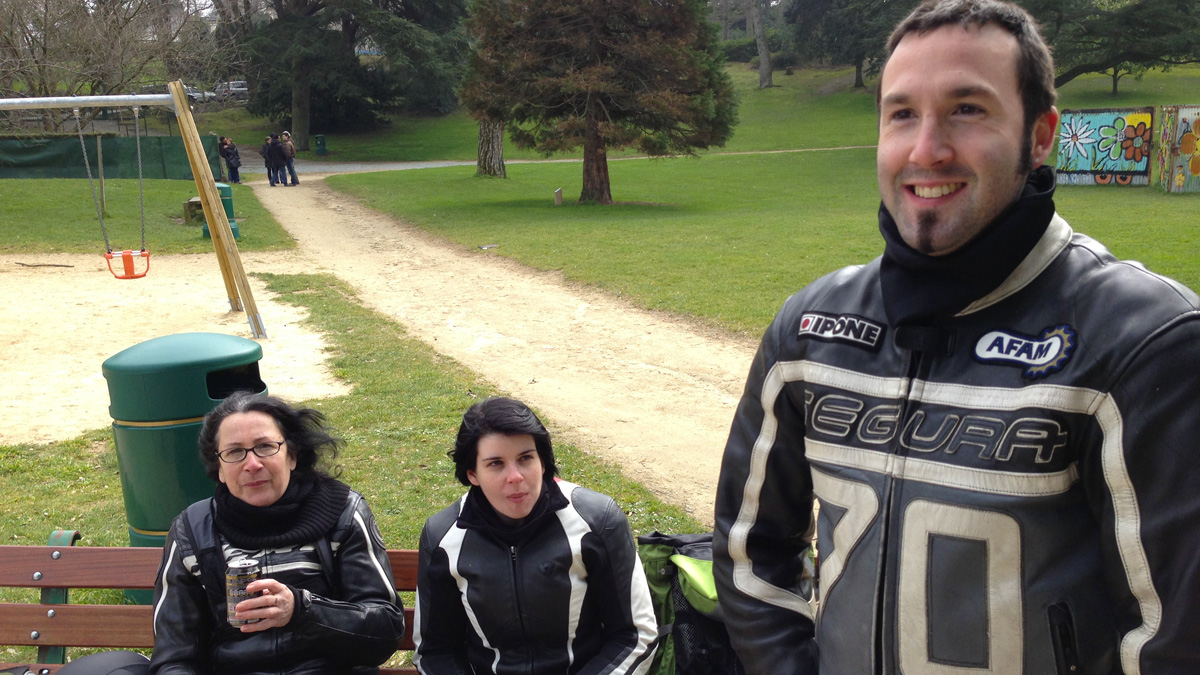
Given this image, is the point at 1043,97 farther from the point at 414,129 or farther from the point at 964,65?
the point at 414,129

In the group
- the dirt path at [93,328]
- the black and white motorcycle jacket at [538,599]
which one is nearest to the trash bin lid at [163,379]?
the black and white motorcycle jacket at [538,599]

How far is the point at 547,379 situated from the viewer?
9031 millimetres

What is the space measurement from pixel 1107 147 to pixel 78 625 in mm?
30635

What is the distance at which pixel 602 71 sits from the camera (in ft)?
73.8

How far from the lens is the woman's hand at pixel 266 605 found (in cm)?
280

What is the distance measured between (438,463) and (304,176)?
31.3 metres

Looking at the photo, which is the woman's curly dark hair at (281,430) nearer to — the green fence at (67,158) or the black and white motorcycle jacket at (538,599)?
the black and white motorcycle jacket at (538,599)

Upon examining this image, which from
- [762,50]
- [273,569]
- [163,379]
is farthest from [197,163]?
[762,50]

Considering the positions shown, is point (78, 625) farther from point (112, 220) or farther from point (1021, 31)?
point (112, 220)

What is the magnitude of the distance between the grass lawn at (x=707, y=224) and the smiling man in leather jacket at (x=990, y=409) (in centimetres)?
887

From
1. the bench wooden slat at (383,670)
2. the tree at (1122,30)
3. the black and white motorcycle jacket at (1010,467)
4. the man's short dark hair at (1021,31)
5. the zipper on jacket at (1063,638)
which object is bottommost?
the bench wooden slat at (383,670)

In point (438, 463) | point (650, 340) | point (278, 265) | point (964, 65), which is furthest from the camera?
point (278, 265)

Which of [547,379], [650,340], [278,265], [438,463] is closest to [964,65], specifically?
[438,463]

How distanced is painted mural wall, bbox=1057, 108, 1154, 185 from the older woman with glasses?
97.6ft
